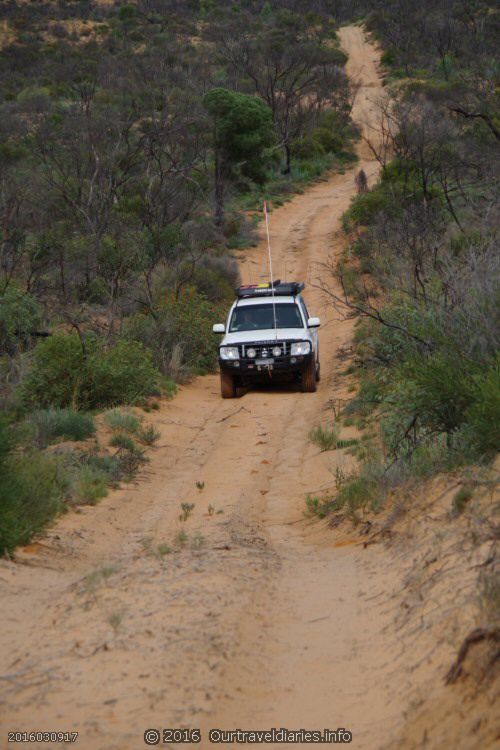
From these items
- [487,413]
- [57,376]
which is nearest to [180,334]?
[57,376]

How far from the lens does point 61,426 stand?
13.0 m

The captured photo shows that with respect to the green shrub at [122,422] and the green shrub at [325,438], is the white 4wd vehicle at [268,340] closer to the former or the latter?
the green shrub at [122,422]

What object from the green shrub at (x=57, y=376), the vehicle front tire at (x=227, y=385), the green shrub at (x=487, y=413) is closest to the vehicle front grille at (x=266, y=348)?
the vehicle front tire at (x=227, y=385)

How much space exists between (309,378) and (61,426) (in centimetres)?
522

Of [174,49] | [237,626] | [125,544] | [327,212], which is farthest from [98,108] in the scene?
[237,626]

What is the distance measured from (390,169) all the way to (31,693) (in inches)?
1203

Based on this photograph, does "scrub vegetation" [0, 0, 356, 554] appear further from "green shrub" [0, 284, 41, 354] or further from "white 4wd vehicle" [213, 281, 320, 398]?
"white 4wd vehicle" [213, 281, 320, 398]

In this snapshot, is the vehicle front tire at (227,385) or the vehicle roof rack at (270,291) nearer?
the vehicle front tire at (227,385)

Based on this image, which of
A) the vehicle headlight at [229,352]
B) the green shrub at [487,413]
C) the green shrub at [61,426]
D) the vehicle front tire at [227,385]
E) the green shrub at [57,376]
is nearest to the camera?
the green shrub at [487,413]

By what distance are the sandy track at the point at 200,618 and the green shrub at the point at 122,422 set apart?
1.95 m

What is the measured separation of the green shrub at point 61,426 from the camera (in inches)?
508

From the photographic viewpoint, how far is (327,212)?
120 ft

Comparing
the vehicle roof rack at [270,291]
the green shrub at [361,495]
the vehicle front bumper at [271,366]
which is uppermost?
the green shrub at [361,495]

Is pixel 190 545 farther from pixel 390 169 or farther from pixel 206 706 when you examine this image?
pixel 390 169
